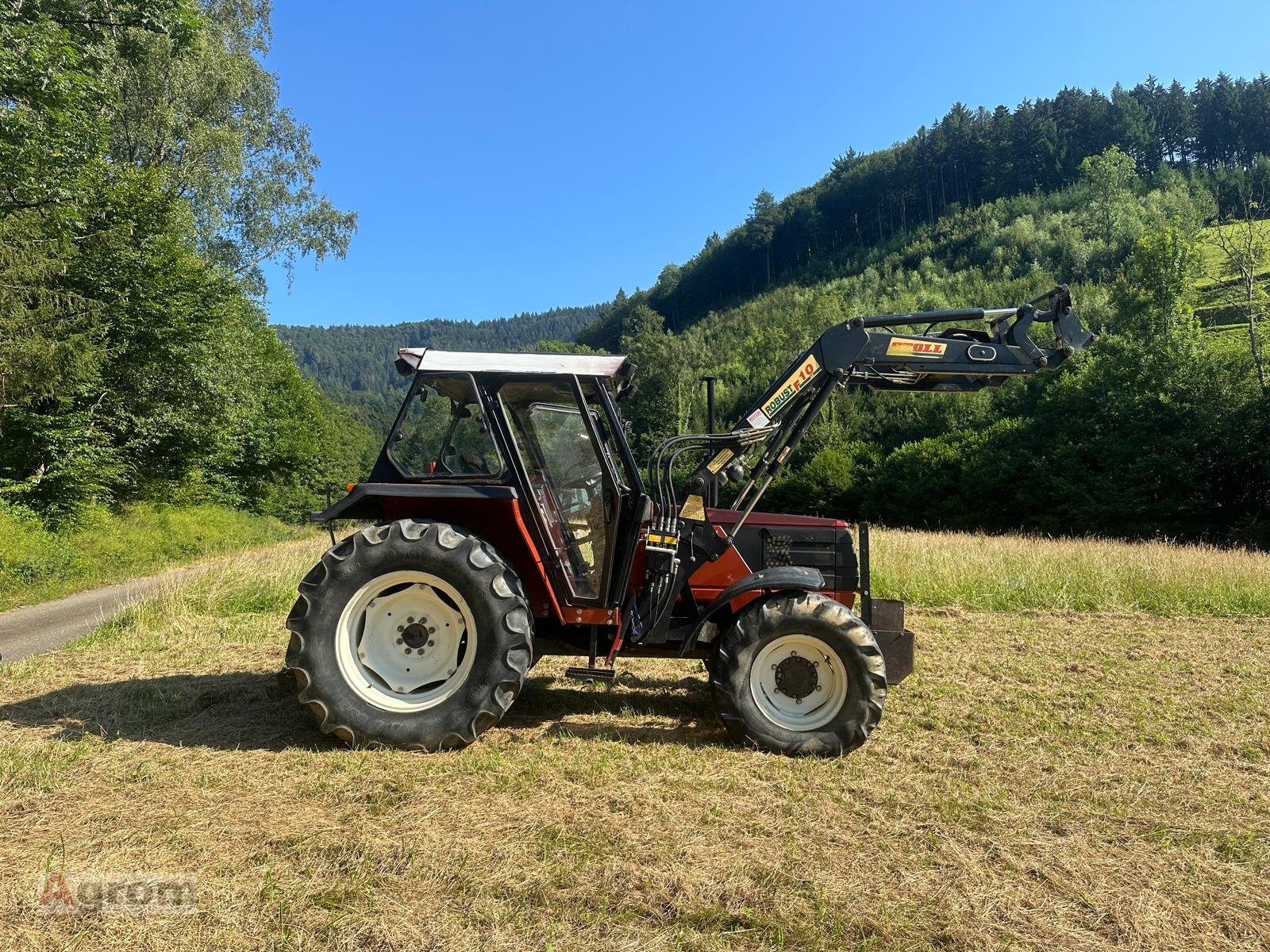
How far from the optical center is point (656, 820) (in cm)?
350

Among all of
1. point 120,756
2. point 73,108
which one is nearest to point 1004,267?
point 73,108

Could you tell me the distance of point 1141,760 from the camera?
4.28 metres

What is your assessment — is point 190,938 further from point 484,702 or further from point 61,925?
point 484,702

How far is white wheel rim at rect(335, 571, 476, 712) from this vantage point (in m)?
4.49

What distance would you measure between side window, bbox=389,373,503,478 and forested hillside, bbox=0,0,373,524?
10131 mm

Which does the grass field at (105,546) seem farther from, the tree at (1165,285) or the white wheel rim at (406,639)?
the tree at (1165,285)

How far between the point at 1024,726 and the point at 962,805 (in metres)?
1.50

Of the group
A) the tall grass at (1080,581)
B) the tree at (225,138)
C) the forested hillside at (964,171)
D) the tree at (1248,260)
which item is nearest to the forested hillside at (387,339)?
the forested hillside at (964,171)

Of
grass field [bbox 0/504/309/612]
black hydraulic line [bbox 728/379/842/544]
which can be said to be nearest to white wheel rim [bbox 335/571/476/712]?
black hydraulic line [bbox 728/379/842/544]

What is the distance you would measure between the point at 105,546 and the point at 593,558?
44.6 ft

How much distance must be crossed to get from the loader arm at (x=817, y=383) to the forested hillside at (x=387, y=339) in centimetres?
13327

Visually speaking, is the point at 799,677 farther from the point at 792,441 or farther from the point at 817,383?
the point at 817,383

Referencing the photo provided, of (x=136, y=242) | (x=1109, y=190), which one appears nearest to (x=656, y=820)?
(x=136, y=242)

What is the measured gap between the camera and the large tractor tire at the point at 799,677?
171 inches
